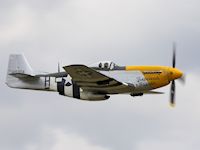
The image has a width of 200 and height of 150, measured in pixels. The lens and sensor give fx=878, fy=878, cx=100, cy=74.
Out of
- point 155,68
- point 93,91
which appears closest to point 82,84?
point 93,91

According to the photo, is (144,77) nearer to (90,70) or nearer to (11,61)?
(90,70)

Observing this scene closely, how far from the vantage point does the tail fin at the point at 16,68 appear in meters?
57.4

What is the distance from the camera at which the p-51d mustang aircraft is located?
2078 inches

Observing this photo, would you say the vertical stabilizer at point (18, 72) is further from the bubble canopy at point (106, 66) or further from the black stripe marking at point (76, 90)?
the bubble canopy at point (106, 66)

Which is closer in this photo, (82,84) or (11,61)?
(82,84)

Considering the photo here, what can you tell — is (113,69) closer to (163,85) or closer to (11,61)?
(163,85)

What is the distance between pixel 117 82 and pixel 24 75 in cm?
697

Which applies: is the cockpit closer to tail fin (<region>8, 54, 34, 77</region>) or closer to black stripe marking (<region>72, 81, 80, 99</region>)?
black stripe marking (<region>72, 81, 80, 99</region>)

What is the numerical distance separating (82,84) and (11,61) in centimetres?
691

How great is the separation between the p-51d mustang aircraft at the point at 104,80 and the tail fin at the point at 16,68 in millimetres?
953

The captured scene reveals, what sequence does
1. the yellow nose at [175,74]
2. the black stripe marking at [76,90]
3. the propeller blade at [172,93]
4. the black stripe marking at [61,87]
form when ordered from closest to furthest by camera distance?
the yellow nose at [175,74], the black stripe marking at [76,90], the propeller blade at [172,93], the black stripe marking at [61,87]

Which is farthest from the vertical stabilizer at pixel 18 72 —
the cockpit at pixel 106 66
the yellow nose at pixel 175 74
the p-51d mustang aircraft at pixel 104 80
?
the yellow nose at pixel 175 74

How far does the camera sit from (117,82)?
52875 mm

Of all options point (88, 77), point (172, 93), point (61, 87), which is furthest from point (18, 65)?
point (172, 93)
